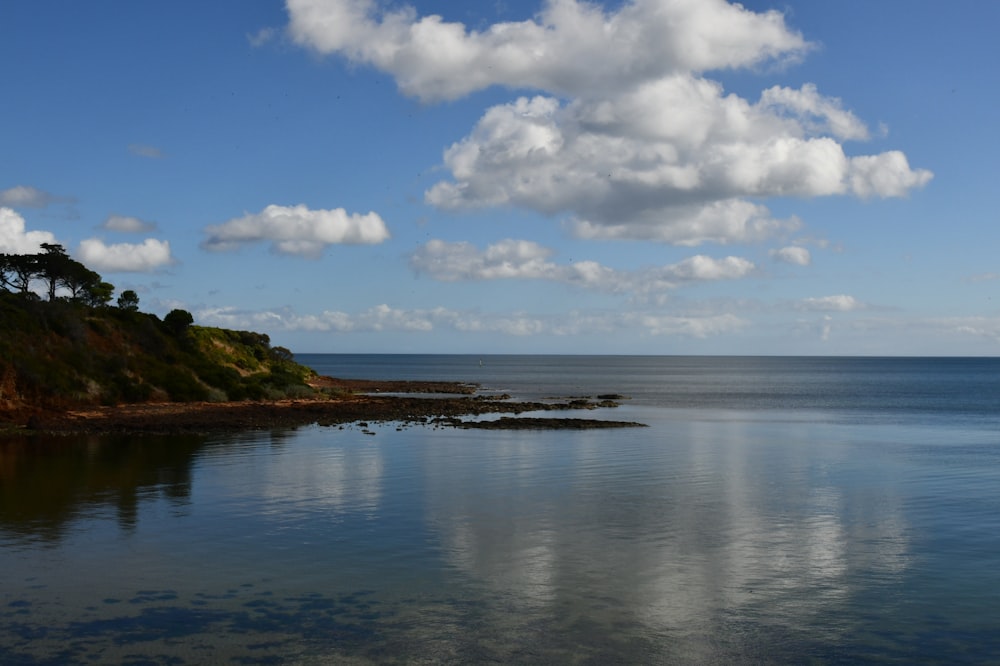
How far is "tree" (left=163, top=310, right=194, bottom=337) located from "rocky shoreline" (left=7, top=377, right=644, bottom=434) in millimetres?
13235

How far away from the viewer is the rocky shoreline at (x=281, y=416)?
5453 centimetres

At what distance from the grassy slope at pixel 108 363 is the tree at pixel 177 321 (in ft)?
1.64

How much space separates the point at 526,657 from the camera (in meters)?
14.7

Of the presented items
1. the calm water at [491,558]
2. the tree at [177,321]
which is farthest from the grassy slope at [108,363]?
the calm water at [491,558]

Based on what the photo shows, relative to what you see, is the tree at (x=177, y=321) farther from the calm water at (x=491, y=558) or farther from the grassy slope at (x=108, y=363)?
the calm water at (x=491, y=558)

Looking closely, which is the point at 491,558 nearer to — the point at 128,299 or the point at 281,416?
the point at 281,416

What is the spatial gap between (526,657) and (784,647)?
4.76 m

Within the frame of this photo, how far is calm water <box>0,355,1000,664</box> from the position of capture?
1554 centimetres

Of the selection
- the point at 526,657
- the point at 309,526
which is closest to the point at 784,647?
the point at 526,657

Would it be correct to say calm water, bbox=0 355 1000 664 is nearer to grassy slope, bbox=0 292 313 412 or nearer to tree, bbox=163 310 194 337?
grassy slope, bbox=0 292 313 412

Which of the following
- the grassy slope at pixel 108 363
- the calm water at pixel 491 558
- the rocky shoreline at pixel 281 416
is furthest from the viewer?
the grassy slope at pixel 108 363

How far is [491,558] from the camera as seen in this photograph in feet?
72.0

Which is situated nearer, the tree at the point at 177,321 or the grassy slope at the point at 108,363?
the grassy slope at the point at 108,363

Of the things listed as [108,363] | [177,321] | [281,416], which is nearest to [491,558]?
[281,416]
